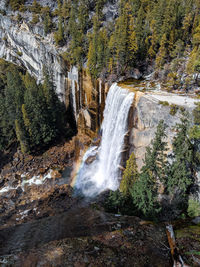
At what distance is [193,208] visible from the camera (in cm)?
1733

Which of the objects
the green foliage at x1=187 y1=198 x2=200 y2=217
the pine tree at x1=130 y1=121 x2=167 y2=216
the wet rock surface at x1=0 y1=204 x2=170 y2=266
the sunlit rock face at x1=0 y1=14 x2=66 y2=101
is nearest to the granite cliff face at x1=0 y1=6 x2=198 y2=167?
the sunlit rock face at x1=0 y1=14 x2=66 y2=101

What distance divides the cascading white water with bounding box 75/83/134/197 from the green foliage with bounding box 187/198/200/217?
10.2 m

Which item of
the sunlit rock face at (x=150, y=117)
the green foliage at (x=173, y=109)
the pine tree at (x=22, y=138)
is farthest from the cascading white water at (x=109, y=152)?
the pine tree at (x=22, y=138)

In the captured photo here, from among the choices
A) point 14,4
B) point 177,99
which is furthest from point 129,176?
point 14,4

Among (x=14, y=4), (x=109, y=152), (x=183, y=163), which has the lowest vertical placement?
(x=109, y=152)

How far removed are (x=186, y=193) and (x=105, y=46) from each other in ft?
90.7

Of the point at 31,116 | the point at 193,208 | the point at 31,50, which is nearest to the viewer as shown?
the point at 193,208

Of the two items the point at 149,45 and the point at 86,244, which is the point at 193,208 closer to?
the point at 86,244

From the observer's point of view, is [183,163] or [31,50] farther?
[31,50]

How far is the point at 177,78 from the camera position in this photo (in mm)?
27109

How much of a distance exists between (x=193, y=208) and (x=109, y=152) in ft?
45.5

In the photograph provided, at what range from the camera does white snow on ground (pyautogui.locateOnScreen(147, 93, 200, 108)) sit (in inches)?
776

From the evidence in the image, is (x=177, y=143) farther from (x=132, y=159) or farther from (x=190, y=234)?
(x=190, y=234)

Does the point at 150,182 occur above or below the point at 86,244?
below
